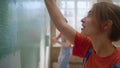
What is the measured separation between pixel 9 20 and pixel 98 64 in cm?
67

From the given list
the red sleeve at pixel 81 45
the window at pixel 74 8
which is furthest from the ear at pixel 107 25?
the window at pixel 74 8

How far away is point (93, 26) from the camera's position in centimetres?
123

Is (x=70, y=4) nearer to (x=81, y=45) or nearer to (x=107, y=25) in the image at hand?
(x=81, y=45)

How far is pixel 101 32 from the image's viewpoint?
1.26m

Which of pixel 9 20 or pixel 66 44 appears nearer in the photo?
pixel 9 20

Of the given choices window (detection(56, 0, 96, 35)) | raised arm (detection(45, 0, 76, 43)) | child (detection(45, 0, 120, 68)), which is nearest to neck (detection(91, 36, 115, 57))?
child (detection(45, 0, 120, 68))

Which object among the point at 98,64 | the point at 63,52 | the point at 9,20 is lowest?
the point at 63,52

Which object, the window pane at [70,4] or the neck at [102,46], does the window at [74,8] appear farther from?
the neck at [102,46]

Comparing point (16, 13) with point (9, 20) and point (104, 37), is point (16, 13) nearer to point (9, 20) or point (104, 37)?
point (9, 20)

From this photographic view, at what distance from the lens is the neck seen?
1244 millimetres

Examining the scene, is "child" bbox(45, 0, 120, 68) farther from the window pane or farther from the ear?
the window pane

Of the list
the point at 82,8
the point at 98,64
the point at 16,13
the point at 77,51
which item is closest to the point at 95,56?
the point at 98,64

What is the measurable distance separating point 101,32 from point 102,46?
89 mm

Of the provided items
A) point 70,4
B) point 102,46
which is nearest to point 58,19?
A: point 102,46
